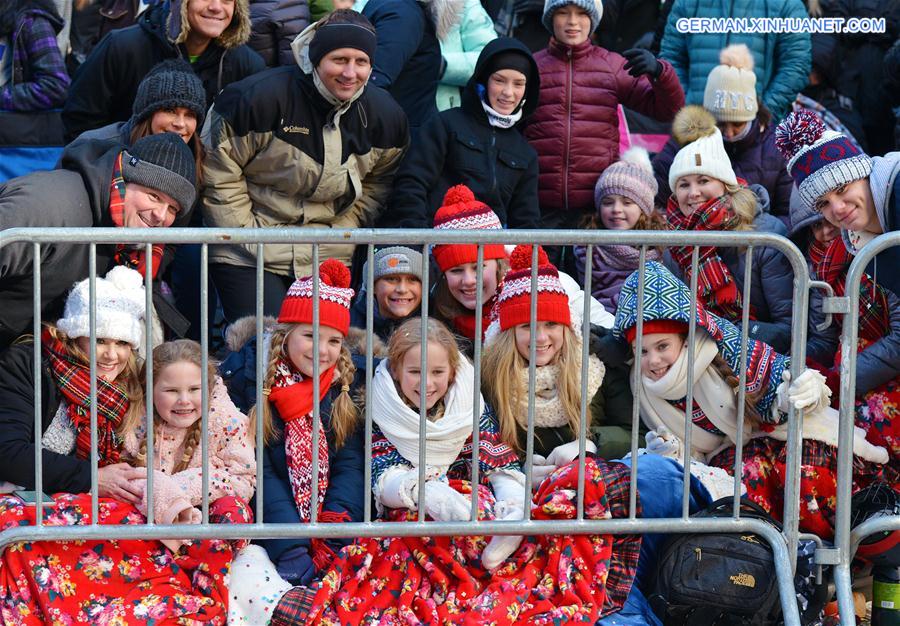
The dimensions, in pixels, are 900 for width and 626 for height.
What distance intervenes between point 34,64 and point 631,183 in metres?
3.19

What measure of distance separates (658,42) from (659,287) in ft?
11.5

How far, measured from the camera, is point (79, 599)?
4.89m

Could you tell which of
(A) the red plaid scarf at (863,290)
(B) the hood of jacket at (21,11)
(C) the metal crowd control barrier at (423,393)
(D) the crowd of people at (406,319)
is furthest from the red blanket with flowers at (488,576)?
(B) the hood of jacket at (21,11)

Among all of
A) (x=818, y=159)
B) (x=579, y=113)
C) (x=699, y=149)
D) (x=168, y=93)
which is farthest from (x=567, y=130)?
(x=168, y=93)

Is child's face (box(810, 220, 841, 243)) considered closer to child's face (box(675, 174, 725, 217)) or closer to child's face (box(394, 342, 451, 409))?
child's face (box(675, 174, 725, 217))

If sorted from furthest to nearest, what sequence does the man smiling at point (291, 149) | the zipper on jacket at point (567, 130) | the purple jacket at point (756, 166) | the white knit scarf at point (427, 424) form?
1. the purple jacket at point (756, 166)
2. the zipper on jacket at point (567, 130)
3. the man smiling at point (291, 149)
4. the white knit scarf at point (427, 424)

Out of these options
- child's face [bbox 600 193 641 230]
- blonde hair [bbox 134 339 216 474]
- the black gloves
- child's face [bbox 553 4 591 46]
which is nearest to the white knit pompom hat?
blonde hair [bbox 134 339 216 474]

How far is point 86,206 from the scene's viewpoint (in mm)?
5676

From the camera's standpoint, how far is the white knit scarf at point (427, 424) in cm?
535

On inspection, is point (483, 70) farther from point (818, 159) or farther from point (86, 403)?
point (86, 403)

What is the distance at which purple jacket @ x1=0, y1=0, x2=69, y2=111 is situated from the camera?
7902 mm

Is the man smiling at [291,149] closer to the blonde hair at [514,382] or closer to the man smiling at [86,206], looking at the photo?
the man smiling at [86,206]

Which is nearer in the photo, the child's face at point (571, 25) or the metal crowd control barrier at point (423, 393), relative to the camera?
the metal crowd control barrier at point (423, 393)

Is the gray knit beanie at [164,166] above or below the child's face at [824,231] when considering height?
above
